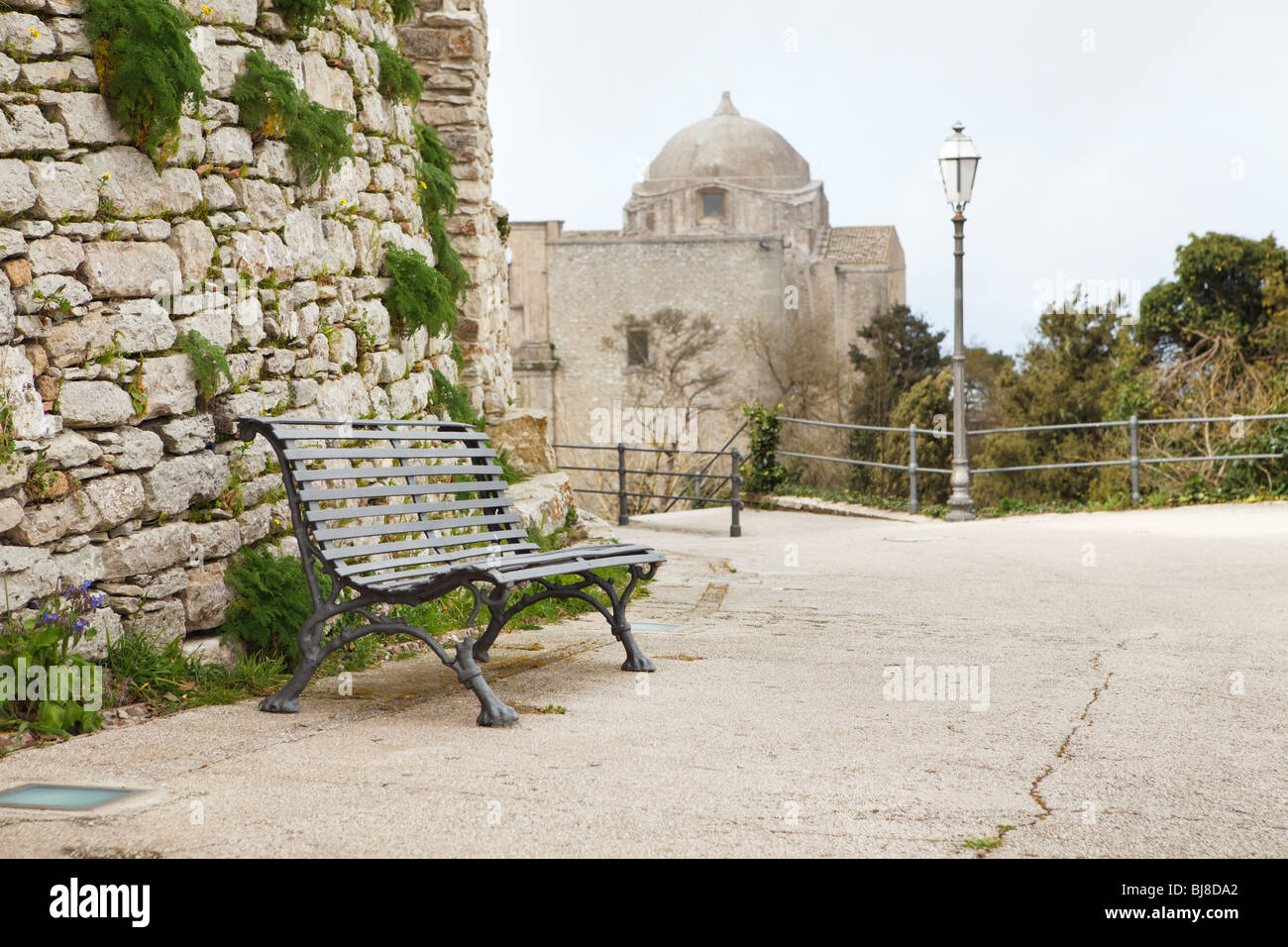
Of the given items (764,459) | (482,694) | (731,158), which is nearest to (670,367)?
(731,158)

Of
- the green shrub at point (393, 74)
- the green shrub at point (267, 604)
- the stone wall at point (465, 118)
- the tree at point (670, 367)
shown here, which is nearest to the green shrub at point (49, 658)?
the green shrub at point (267, 604)

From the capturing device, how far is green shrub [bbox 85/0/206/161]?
14.1ft

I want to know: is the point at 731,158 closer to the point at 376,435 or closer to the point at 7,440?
the point at 376,435

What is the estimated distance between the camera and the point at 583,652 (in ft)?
18.1

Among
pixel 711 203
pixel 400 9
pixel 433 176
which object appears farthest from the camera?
pixel 711 203

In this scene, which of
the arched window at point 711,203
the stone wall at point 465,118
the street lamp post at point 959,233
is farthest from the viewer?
the arched window at point 711,203

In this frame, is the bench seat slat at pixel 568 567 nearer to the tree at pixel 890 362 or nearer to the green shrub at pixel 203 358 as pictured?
the green shrub at pixel 203 358

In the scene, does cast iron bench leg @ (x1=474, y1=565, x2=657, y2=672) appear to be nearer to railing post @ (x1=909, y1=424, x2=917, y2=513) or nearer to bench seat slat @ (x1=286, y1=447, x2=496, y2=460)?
bench seat slat @ (x1=286, y1=447, x2=496, y2=460)

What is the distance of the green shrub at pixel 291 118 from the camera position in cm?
504

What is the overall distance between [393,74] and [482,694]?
369cm

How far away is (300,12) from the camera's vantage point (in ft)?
17.8

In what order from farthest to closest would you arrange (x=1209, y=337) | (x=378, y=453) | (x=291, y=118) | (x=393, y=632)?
(x=1209, y=337)
(x=291, y=118)
(x=378, y=453)
(x=393, y=632)

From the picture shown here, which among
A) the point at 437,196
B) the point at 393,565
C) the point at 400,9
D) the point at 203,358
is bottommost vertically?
the point at 393,565

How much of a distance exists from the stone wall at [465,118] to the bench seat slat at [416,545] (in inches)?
144
